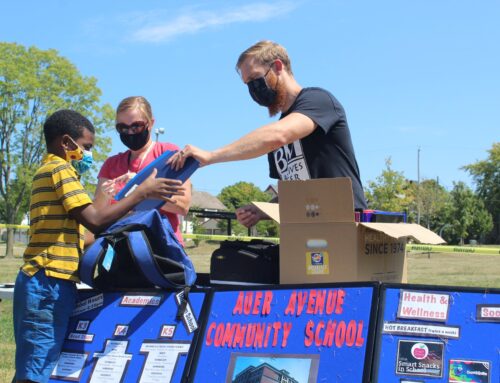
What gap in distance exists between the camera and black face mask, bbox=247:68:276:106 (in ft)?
11.0

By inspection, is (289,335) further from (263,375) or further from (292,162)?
(292,162)

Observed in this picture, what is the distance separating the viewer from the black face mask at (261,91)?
11.0 ft

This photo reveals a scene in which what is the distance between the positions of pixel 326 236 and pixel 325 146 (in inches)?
21.6

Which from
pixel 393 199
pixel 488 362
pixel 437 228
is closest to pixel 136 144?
pixel 488 362

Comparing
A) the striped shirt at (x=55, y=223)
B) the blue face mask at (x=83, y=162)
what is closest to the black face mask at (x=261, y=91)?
the blue face mask at (x=83, y=162)

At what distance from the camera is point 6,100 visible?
3195 cm

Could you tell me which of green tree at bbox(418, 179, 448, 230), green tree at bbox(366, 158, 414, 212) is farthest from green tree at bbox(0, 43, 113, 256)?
green tree at bbox(418, 179, 448, 230)

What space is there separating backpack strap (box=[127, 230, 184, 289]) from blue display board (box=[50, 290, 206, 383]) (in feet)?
0.27

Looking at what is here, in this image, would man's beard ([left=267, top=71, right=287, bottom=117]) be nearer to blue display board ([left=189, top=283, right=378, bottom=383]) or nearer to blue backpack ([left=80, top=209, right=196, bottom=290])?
blue backpack ([left=80, top=209, right=196, bottom=290])

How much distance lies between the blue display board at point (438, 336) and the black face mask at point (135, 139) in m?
1.76

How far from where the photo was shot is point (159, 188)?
2.99 meters

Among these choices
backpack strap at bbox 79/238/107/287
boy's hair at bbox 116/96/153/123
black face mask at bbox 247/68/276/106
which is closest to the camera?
backpack strap at bbox 79/238/107/287

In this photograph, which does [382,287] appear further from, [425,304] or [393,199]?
[393,199]

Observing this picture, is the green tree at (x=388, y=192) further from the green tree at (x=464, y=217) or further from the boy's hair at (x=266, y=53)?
the boy's hair at (x=266, y=53)
